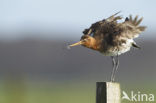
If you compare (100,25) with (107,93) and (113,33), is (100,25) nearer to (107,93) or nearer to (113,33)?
(113,33)

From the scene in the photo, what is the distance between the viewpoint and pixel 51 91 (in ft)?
105

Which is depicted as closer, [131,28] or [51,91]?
[131,28]

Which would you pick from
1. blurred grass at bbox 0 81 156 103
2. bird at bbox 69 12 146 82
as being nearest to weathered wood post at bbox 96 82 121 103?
bird at bbox 69 12 146 82

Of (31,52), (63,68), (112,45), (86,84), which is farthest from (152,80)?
(112,45)

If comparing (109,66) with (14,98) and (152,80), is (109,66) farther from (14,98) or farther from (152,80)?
(14,98)

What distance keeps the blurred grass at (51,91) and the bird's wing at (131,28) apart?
13686 millimetres

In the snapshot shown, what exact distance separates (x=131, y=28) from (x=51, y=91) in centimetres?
2147

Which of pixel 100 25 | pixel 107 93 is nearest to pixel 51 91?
pixel 100 25

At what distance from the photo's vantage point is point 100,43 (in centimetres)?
1075

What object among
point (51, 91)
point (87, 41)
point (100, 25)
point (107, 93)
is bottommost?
point (107, 93)

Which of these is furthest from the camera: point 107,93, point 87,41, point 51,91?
point 51,91

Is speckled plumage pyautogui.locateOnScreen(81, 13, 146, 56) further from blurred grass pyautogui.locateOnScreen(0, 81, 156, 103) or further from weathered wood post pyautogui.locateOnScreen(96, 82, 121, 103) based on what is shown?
blurred grass pyautogui.locateOnScreen(0, 81, 156, 103)

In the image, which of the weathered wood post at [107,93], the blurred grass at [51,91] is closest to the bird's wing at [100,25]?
the weathered wood post at [107,93]

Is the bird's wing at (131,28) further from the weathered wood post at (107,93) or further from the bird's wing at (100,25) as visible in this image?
the weathered wood post at (107,93)
